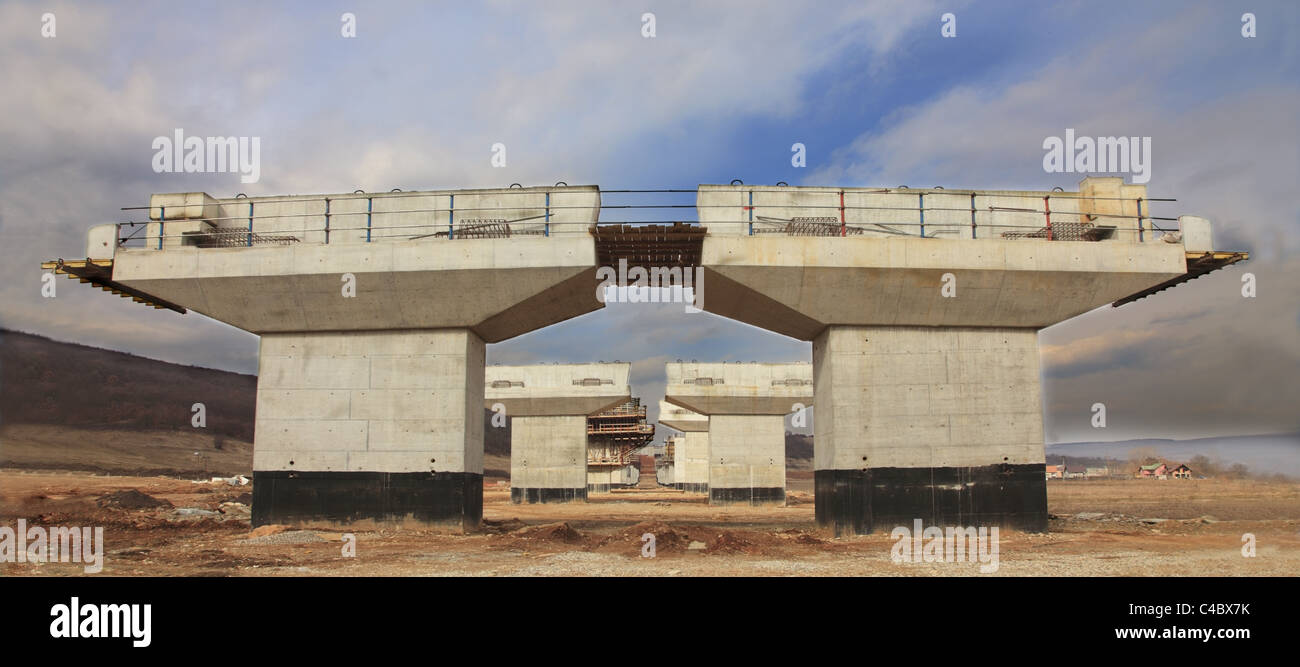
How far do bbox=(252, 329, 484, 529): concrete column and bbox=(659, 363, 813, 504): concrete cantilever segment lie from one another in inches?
859

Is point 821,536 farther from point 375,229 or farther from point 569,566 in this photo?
point 375,229

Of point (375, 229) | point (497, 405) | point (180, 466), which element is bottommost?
point (180, 466)

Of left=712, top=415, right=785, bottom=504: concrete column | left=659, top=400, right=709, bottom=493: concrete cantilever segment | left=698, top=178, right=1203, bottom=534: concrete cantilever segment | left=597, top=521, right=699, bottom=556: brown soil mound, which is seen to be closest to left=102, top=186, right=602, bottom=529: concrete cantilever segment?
left=597, top=521, right=699, bottom=556: brown soil mound

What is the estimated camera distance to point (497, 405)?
43156 millimetres

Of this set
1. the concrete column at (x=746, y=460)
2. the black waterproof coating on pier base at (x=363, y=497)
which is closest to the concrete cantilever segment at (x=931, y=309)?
the black waterproof coating on pier base at (x=363, y=497)

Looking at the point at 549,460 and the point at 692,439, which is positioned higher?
the point at 692,439

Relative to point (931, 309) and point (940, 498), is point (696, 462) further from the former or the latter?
point (931, 309)

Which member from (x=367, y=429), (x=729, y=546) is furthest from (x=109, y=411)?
(x=729, y=546)

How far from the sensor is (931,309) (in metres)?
20.2

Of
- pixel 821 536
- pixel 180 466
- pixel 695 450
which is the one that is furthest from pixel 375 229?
pixel 180 466

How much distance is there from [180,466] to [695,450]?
41429mm

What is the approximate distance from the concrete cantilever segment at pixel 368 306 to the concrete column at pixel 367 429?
33mm

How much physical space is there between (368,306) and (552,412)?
2635 cm
